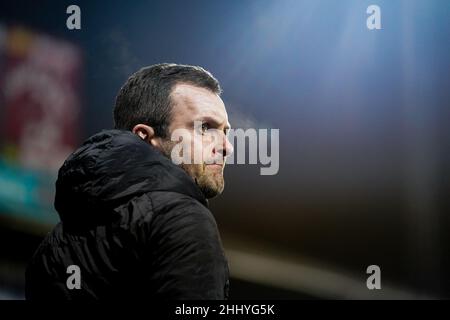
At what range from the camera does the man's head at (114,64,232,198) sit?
2.01 ft

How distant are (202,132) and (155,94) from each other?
9cm

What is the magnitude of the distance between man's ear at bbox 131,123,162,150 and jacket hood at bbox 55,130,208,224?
12 cm

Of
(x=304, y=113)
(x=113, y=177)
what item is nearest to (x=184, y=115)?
(x=113, y=177)

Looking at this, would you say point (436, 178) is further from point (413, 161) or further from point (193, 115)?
point (193, 115)

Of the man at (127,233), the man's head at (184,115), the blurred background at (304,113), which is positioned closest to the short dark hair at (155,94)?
the man's head at (184,115)

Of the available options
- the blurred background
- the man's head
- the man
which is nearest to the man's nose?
the man's head

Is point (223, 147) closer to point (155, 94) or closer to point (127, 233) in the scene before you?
point (155, 94)

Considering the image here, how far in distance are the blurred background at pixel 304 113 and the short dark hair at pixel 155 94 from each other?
3.91ft

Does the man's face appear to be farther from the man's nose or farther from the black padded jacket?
the black padded jacket

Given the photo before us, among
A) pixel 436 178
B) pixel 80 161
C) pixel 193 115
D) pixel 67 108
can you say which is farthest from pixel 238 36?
pixel 80 161

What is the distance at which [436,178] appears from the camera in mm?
1897

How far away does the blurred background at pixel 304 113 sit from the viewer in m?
1.83

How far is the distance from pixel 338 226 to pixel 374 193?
218 mm

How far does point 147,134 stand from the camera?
2.05 ft
